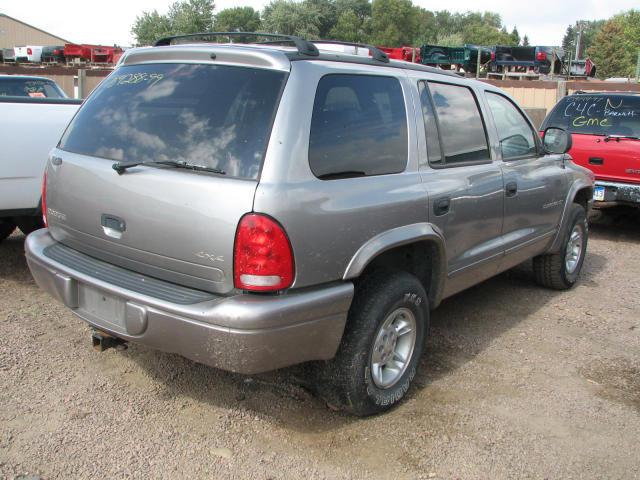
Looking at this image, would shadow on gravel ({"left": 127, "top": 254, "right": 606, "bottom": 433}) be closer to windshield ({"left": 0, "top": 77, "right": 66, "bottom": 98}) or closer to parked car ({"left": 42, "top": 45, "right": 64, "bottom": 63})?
windshield ({"left": 0, "top": 77, "right": 66, "bottom": 98})

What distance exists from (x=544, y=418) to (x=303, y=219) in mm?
1828

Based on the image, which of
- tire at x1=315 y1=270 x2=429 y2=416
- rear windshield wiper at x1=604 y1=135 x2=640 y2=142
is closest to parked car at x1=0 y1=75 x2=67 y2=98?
tire at x1=315 y1=270 x2=429 y2=416

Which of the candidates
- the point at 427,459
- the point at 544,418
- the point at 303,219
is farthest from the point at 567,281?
the point at 303,219

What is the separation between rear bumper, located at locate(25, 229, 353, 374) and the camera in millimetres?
2635

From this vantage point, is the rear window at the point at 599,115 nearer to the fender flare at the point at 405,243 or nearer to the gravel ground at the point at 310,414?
the gravel ground at the point at 310,414

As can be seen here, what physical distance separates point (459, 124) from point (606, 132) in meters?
4.63

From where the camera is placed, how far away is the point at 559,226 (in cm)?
533

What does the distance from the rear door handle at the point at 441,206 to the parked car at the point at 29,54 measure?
1497 inches

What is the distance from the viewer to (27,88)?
8703 millimetres

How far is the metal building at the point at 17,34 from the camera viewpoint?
64.3m

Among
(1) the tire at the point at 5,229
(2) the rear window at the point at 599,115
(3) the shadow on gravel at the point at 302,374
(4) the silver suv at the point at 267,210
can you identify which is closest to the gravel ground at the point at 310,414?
(3) the shadow on gravel at the point at 302,374

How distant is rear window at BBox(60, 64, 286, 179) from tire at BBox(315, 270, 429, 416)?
96cm

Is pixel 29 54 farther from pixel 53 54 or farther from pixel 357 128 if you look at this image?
pixel 357 128

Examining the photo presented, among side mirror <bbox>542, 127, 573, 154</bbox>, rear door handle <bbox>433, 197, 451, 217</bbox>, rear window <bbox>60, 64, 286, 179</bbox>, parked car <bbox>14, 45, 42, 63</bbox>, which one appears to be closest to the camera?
rear window <bbox>60, 64, 286, 179</bbox>
